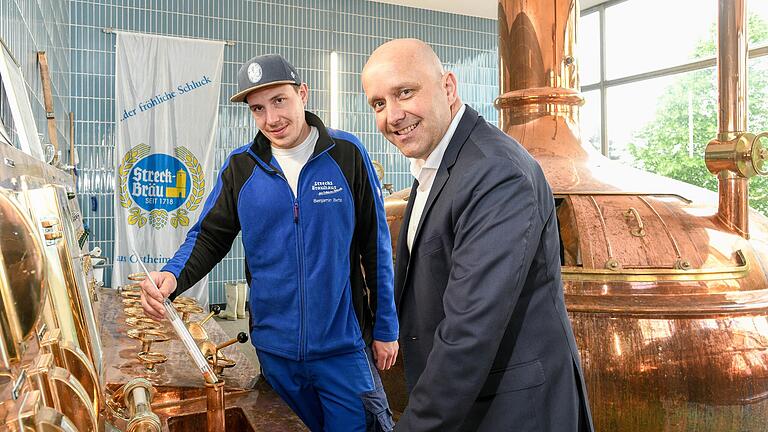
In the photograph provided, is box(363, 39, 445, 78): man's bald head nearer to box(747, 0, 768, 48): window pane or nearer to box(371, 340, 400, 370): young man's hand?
box(371, 340, 400, 370): young man's hand

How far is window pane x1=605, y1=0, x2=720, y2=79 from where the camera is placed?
7.27m

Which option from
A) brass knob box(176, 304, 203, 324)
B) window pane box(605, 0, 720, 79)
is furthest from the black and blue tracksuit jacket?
window pane box(605, 0, 720, 79)

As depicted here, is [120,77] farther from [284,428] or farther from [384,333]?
[284,428]

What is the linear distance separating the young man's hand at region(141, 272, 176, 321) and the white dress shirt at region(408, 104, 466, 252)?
0.70 m

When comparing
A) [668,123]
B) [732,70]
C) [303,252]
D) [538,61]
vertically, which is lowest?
[303,252]

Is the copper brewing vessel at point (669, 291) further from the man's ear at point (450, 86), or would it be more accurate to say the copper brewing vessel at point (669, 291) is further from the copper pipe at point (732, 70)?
the man's ear at point (450, 86)

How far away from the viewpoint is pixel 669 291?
259cm

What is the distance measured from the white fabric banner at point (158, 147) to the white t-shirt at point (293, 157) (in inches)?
175

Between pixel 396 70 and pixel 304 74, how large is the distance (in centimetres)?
645

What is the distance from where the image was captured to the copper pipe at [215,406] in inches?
56.8

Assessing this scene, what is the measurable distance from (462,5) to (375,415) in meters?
7.13

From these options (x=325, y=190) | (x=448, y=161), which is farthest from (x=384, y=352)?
(x=448, y=161)

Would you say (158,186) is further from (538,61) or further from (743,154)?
(743,154)

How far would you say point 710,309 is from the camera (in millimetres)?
2521
